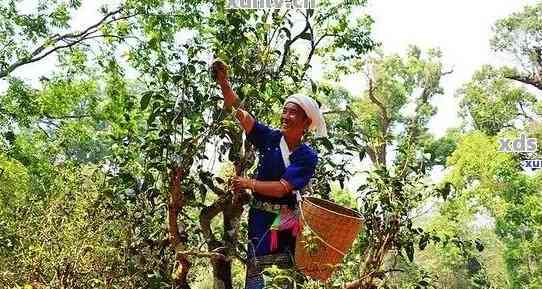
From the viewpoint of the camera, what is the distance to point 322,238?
226cm

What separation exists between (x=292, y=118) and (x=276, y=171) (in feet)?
0.73

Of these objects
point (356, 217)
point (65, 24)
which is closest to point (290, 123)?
point (356, 217)

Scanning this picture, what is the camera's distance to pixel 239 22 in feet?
9.65

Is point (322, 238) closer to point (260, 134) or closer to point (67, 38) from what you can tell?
point (260, 134)

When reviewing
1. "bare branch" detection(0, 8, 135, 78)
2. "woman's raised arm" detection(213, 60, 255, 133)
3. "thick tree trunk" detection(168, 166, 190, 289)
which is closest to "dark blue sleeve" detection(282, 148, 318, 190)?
"woman's raised arm" detection(213, 60, 255, 133)

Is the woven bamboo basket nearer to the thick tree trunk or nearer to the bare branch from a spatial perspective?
the thick tree trunk

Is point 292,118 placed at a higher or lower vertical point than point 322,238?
higher

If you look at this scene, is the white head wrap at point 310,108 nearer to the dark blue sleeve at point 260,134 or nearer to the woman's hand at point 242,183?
the dark blue sleeve at point 260,134

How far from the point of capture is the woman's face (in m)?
2.45

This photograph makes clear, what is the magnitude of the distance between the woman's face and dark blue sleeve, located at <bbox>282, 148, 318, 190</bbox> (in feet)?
0.41

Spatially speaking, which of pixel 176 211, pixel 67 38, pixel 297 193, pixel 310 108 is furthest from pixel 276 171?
pixel 67 38

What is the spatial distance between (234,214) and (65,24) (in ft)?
21.1

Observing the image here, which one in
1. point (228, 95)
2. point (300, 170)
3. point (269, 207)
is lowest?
point (269, 207)

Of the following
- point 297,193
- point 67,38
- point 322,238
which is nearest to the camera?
point 322,238
